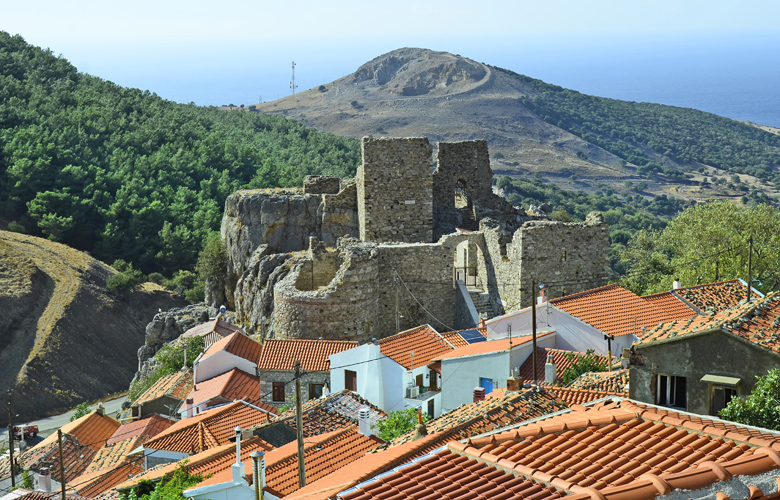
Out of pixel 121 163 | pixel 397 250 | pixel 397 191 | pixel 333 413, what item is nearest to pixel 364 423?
pixel 333 413

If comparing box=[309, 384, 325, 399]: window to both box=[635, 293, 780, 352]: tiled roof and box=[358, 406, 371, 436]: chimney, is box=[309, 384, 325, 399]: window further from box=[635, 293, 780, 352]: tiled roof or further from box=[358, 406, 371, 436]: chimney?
box=[635, 293, 780, 352]: tiled roof

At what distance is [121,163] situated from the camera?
231 ft

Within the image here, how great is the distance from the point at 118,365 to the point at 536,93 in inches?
5008

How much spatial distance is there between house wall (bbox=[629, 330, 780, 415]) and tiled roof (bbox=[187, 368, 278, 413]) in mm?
14490

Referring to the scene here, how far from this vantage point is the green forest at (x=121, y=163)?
60.3 metres

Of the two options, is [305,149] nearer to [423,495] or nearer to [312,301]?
[312,301]

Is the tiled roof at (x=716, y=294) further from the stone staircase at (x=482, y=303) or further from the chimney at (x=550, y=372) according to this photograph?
the chimney at (x=550, y=372)

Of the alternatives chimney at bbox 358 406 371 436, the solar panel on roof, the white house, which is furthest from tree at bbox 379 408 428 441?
the solar panel on roof

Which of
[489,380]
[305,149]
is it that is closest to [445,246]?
[489,380]

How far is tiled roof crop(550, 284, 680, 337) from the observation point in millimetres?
22578

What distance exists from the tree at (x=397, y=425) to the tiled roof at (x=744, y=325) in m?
6.82

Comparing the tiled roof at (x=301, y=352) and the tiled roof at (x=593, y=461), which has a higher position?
the tiled roof at (x=593, y=461)

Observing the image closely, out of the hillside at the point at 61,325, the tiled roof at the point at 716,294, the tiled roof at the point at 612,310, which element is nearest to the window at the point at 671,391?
the tiled roof at the point at 612,310

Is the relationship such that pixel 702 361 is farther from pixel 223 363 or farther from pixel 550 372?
pixel 223 363
